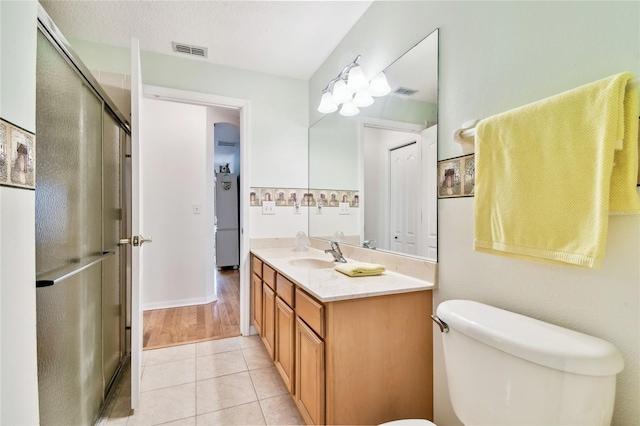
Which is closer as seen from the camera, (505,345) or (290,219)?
(505,345)

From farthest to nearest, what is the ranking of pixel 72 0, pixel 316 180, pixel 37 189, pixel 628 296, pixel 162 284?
pixel 162 284, pixel 316 180, pixel 72 0, pixel 37 189, pixel 628 296

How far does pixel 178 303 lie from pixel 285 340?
215 cm

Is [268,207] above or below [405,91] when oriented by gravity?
below

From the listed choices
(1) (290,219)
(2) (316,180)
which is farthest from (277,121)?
(1) (290,219)

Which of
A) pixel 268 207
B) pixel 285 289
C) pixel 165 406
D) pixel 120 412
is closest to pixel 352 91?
pixel 268 207

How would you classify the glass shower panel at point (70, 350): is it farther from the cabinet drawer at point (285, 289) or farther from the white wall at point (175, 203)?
the white wall at point (175, 203)

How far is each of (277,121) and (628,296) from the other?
249 centimetres

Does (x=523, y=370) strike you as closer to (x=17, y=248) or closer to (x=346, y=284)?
(x=346, y=284)

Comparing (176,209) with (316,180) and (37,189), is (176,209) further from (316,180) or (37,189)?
(37,189)

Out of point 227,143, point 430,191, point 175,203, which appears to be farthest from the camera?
point 227,143

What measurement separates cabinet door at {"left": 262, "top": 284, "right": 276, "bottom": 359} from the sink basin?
25 centimetres

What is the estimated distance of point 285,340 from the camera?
1.65 metres

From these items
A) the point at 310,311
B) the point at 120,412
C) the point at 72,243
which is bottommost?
the point at 120,412

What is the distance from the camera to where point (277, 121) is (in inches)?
105
